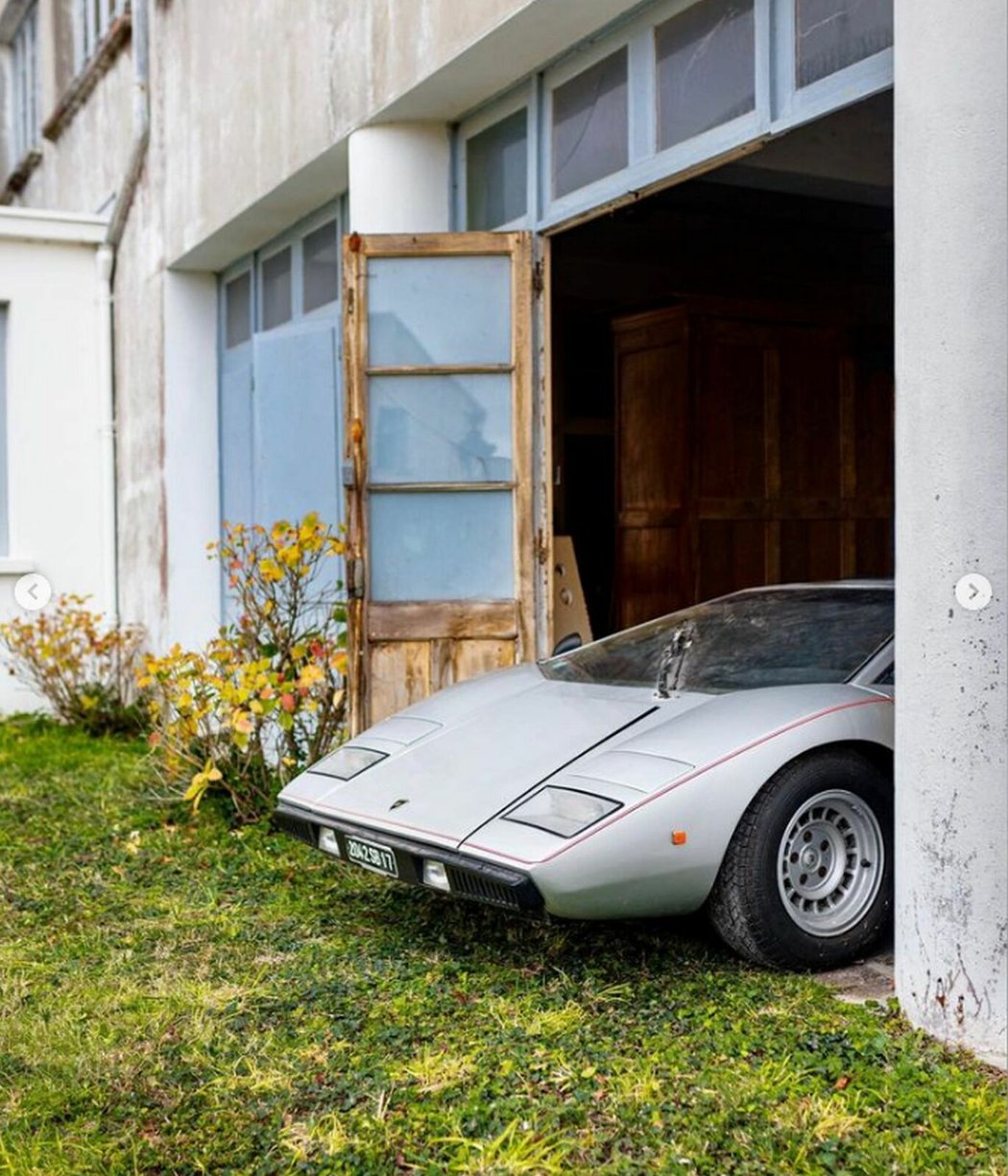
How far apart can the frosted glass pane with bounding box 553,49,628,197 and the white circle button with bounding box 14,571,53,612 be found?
5.92 m

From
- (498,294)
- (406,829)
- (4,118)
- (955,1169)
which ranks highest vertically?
(4,118)

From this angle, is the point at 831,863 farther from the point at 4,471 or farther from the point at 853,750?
the point at 4,471

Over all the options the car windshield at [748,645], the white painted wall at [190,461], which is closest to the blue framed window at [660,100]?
the car windshield at [748,645]

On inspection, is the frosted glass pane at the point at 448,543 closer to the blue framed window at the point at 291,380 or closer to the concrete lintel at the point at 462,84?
the blue framed window at the point at 291,380

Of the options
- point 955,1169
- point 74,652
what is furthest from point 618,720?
point 74,652

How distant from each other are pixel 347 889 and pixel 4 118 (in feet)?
47.2

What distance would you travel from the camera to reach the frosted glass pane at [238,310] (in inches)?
401

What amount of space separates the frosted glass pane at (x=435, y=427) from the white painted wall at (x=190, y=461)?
4031mm

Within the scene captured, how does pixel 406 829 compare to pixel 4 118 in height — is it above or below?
below

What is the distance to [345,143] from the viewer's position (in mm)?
7699

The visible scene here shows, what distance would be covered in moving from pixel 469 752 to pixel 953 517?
1.77m

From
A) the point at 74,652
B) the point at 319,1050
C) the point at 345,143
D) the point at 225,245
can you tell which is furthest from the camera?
the point at 74,652

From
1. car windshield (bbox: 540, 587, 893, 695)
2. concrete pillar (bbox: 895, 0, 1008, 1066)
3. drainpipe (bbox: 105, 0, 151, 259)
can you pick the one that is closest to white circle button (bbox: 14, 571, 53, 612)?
drainpipe (bbox: 105, 0, 151, 259)

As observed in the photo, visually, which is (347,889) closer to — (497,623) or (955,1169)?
(497,623)
